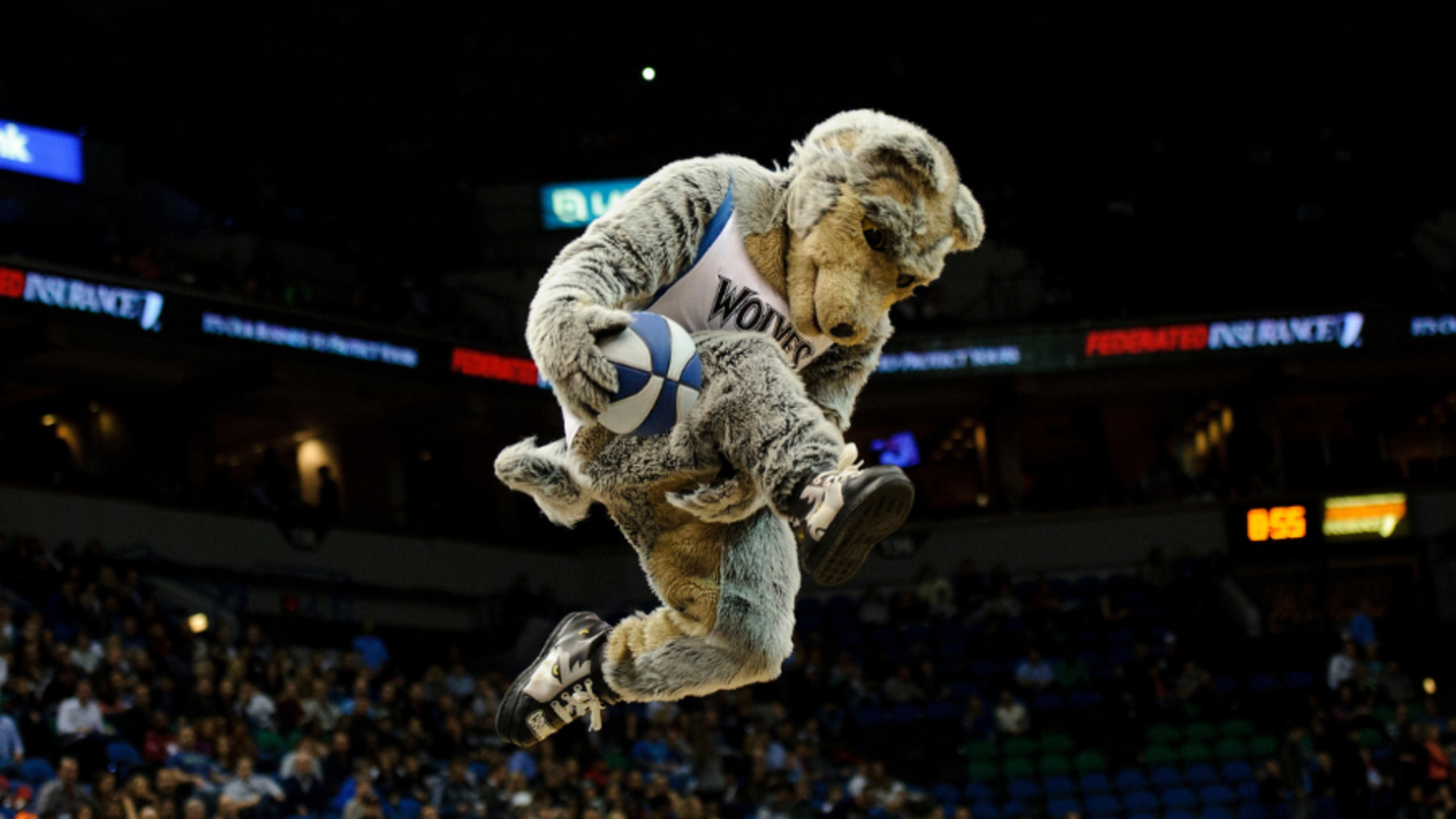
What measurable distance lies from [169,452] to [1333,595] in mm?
16132

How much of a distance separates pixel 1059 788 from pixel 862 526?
1272cm

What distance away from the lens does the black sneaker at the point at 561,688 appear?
3.88 m

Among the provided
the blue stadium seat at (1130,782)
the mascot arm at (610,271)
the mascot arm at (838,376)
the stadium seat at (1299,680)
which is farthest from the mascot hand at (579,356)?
the stadium seat at (1299,680)

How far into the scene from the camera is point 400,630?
1905 cm

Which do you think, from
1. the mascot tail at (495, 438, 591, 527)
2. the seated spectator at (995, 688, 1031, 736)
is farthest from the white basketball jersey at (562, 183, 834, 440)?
the seated spectator at (995, 688, 1031, 736)

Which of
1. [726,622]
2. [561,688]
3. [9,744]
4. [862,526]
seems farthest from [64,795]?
[862,526]

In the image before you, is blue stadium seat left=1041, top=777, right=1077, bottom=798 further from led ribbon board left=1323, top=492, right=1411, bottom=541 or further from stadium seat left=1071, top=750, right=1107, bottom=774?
led ribbon board left=1323, top=492, right=1411, bottom=541

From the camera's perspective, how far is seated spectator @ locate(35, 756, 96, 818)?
8.62 m

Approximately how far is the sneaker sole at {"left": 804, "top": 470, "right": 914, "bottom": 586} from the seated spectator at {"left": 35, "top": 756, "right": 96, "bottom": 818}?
6.93 metres

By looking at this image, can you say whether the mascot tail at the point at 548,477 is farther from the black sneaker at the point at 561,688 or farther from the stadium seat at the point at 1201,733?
the stadium seat at the point at 1201,733

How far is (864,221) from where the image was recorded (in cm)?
360

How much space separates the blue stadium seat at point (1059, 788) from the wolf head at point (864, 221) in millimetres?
12078

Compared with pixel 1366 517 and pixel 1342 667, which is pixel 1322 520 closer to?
pixel 1366 517

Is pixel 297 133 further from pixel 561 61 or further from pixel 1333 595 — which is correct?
pixel 1333 595
